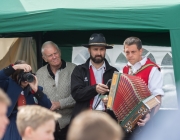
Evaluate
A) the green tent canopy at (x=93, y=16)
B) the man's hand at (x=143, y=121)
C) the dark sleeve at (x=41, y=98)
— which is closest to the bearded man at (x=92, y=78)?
the green tent canopy at (x=93, y=16)

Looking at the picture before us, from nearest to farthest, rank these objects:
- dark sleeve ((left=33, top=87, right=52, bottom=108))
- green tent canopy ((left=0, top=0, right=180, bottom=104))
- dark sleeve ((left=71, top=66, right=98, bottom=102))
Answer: green tent canopy ((left=0, top=0, right=180, bottom=104)) < dark sleeve ((left=33, top=87, right=52, bottom=108)) < dark sleeve ((left=71, top=66, right=98, bottom=102))

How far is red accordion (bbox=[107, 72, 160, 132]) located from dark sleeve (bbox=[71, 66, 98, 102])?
0.43m

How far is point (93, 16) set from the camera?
231 inches

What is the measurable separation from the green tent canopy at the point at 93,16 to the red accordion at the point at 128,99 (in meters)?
0.40

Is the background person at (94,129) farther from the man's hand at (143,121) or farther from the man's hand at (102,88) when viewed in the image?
the man's hand at (102,88)

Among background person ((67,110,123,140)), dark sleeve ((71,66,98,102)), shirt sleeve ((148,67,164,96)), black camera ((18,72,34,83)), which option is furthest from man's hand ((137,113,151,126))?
background person ((67,110,123,140))

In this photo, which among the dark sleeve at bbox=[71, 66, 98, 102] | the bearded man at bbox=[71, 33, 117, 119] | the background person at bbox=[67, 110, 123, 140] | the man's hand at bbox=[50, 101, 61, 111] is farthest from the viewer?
the man's hand at bbox=[50, 101, 61, 111]

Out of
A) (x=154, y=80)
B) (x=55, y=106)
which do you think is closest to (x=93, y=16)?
(x=154, y=80)

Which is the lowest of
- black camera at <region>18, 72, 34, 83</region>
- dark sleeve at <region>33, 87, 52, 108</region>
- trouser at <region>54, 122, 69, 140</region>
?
trouser at <region>54, 122, 69, 140</region>

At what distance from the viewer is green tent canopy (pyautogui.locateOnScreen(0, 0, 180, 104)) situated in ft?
18.5

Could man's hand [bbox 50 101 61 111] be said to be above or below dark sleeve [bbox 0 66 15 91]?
below

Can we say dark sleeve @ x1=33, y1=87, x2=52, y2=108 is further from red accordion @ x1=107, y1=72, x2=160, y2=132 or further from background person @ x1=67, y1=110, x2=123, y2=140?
background person @ x1=67, y1=110, x2=123, y2=140

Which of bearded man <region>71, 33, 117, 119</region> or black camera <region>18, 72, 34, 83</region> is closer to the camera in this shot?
black camera <region>18, 72, 34, 83</region>

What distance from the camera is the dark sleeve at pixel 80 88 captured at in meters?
5.89
